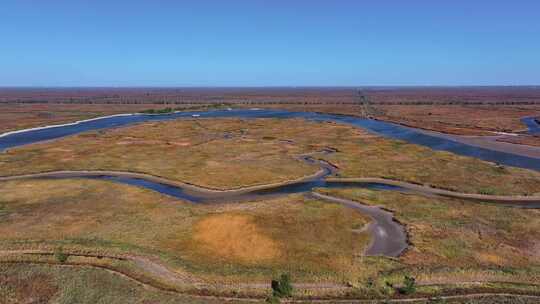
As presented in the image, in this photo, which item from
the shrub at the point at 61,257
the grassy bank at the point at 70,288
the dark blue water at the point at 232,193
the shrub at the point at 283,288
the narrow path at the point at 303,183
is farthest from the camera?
the dark blue water at the point at 232,193

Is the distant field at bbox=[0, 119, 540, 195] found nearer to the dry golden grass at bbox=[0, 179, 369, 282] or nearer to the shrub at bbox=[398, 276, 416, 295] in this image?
the dry golden grass at bbox=[0, 179, 369, 282]

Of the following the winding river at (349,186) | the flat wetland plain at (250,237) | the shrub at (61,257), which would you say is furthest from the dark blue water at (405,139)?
the shrub at (61,257)

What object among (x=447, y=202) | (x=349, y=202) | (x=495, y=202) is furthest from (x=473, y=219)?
(x=349, y=202)

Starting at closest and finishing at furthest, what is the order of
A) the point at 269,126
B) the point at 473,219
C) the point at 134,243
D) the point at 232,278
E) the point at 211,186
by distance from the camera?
1. the point at 232,278
2. the point at 134,243
3. the point at 473,219
4. the point at 211,186
5. the point at 269,126

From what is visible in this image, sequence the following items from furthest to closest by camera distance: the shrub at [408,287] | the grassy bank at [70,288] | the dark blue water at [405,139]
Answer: the dark blue water at [405,139], the shrub at [408,287], the grassy bank at [70,288]

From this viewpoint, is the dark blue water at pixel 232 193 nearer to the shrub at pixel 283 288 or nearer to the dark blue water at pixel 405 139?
the shrub at pixel 283 288

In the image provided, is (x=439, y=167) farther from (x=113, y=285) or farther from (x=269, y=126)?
(x=269, y=126)

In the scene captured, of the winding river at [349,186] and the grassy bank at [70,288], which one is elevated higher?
the winding river at [349,186]
